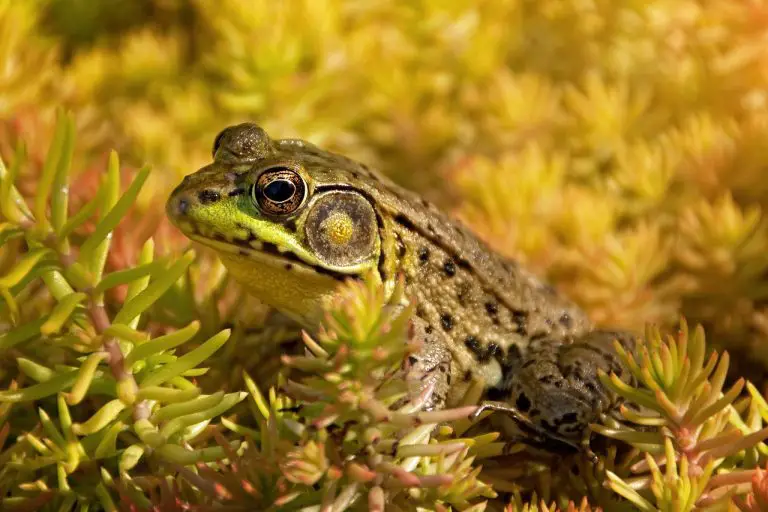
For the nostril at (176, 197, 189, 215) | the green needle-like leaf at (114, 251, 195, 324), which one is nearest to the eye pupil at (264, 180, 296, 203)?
the nostril at (176, 197, 189, 215)

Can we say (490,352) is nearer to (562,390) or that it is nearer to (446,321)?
(446,321)

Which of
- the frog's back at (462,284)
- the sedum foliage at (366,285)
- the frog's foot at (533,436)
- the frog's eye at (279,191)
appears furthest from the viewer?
the frog's back at (462,284)

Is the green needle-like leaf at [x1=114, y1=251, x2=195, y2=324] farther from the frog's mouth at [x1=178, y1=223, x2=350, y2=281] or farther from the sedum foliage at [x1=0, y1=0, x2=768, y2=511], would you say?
the frog's mouth at [x1=178, y1=223, x2=350, y2=281]

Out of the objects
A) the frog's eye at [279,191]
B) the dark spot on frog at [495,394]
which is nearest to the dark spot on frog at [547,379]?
the dark spot on frog at [495,394]

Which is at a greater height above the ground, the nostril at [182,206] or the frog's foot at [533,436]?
the nostril at [182,206]

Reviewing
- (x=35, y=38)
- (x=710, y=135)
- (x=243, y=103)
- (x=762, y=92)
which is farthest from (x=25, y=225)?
(x=762, y=92)

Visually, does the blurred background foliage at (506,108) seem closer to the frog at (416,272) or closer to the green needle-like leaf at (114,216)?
the frog at (416,272)

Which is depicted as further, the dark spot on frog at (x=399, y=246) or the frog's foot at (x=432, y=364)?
the dark spot on frog at (x=399, y=246)
